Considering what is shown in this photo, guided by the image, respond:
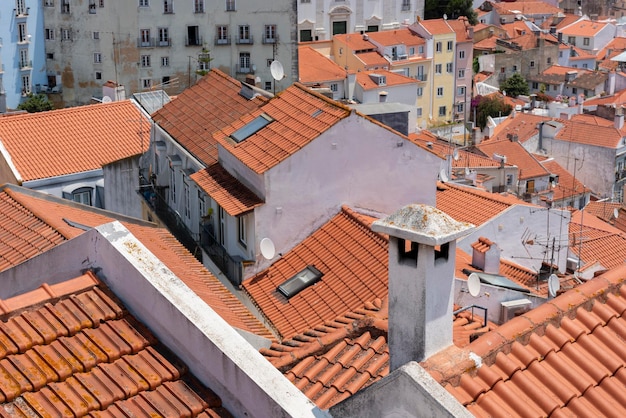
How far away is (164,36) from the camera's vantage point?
5959cm

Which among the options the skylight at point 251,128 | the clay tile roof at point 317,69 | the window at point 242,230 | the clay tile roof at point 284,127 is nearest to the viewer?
the clay tile roof at point 284,127

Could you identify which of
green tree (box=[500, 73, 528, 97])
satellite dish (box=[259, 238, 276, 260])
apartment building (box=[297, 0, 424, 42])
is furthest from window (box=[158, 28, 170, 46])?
satellite dish (box=[259, 238, 276, 260])

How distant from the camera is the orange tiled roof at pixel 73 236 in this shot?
35.5 ft

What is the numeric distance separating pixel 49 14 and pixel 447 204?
143ft

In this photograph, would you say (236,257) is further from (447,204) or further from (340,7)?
(340,7)

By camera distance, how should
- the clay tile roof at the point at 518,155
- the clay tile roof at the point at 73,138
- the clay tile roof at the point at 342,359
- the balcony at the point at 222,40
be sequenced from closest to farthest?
the clay tile roof at the point at 342,359 → the clay tile roof at the point at 73,138 → the clay tile roof at the point at 518,155 → the balcony at the point at 222,40

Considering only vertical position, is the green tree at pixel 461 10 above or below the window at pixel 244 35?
below

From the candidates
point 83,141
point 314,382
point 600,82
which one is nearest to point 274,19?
point 600,82

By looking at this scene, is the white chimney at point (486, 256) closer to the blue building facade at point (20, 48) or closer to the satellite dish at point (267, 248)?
the satellite dish at point (267, 248)

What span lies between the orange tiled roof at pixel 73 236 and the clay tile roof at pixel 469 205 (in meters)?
11.3

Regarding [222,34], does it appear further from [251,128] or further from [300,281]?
[300,281]

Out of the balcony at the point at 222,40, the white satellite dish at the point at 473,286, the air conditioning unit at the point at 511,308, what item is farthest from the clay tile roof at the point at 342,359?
the balcony at the point at 222,40

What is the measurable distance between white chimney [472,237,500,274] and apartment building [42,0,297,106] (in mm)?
40174

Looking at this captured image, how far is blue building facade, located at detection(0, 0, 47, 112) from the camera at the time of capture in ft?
200
